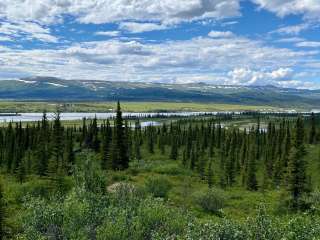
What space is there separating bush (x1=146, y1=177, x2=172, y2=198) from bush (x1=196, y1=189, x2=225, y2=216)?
6.06m

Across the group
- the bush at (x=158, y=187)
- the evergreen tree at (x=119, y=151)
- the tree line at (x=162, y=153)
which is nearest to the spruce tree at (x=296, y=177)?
the tree line at (x=162, y=153)

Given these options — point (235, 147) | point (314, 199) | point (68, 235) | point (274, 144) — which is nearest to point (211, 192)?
point (314, 199)

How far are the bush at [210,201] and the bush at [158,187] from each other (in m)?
6.06

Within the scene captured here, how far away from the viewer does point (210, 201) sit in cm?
7506

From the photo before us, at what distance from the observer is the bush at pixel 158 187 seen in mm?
76425

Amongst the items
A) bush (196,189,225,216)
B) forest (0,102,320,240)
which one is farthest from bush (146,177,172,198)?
bush (196,189,225,216)

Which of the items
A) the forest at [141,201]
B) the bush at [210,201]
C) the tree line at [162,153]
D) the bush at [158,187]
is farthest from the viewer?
the tree line at [162,153]

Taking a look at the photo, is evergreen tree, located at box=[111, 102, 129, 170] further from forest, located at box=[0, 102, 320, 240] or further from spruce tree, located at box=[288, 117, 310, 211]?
spruce tree, located at box=[288, 117, 310, 211]

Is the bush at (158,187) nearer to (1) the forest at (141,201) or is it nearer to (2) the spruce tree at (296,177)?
(1) the forest at (141,201)

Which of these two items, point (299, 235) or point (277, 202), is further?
point (277, 202)

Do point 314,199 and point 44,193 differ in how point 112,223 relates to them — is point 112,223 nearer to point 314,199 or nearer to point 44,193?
point 44,193

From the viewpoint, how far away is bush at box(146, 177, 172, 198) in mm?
76425

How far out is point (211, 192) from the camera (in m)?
76.7

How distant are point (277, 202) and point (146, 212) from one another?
4964cm
